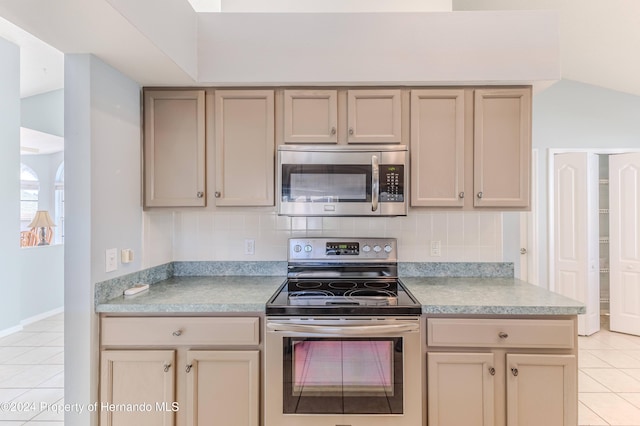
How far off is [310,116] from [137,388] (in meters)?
1.81

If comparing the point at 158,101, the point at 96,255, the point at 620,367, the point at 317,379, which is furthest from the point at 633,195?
the point at 96,255

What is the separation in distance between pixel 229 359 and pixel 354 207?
1113mm

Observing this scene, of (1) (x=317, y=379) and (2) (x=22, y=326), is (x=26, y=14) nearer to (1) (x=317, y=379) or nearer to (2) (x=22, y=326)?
(1) (x=317, y=379)

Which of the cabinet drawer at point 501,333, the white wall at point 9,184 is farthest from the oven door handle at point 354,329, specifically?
the white wall at point 9,184

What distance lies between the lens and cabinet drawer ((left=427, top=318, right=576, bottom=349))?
168 cm

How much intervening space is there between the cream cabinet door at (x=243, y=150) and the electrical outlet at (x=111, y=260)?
2.16ft

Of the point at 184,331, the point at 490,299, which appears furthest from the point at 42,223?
the point at 490,299

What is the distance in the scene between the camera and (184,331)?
174cm

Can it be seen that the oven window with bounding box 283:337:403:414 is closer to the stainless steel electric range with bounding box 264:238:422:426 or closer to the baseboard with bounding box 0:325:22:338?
the stainless steel electric range with bounding box 264:238:422:426

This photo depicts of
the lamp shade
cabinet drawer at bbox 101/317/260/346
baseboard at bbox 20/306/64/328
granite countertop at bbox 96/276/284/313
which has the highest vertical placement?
the lamp shade

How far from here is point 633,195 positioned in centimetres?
374

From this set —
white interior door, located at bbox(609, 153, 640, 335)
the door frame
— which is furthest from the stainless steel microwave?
white interior door, located at bbox(609, 153, 640, 335)

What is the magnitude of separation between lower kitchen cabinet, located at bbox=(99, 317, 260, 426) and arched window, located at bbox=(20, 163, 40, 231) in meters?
5.11

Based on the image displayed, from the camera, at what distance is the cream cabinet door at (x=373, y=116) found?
7.00 feet
